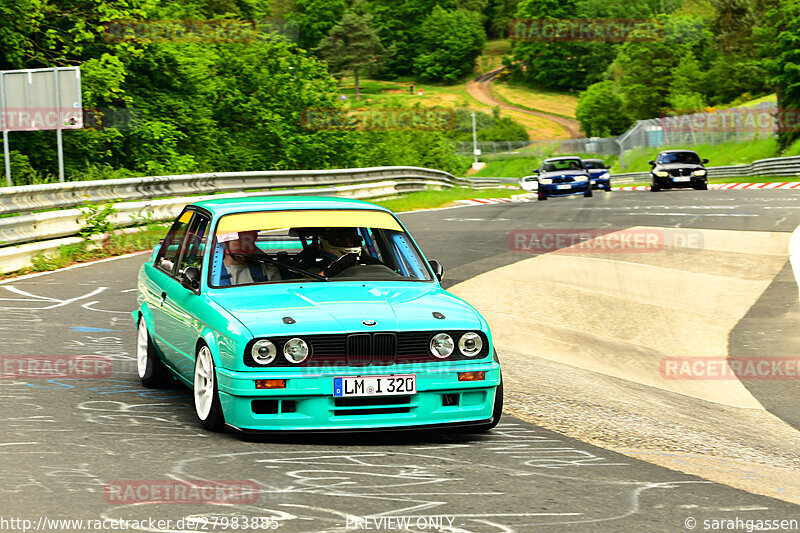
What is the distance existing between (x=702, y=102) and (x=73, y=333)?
9030cm

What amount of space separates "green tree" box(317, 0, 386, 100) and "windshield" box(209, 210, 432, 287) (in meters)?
154

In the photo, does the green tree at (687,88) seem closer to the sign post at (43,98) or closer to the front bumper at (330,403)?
the sign post at (43,98)

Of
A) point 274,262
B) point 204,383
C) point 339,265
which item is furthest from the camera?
point 339,265

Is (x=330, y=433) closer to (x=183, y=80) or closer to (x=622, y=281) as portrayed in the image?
(x=622, y=281)

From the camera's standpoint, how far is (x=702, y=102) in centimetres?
9338

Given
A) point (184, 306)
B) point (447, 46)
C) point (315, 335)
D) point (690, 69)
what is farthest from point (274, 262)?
point (447, 46)

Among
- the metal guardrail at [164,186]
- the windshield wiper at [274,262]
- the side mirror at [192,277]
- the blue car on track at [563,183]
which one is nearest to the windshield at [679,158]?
the blue car on track at [563,183]

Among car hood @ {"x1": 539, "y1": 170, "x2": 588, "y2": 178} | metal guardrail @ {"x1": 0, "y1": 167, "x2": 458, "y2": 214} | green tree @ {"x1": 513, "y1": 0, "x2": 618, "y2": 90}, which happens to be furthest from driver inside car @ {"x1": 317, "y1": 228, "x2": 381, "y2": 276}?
green tree @ {"x1": 513, "y1": 0, "x2": 618, "y2": 90}

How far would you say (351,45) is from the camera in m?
163

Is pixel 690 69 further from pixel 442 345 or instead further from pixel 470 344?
pixel 442 345

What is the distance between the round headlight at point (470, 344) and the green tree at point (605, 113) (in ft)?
338

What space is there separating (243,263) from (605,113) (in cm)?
10628

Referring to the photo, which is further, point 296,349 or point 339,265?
point 339,265

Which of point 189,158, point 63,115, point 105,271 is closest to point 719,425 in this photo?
point 105,271
